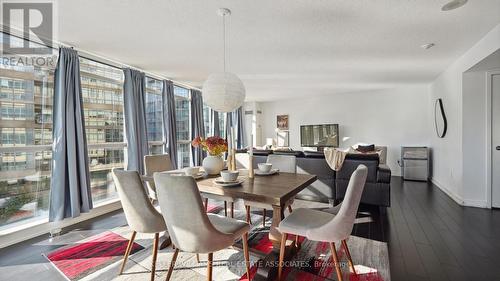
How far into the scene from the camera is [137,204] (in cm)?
182

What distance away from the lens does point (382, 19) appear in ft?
7.91

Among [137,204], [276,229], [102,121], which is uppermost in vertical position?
[102,121]

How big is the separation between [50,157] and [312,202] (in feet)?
12.8

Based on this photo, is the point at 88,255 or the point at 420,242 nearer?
the point at 88,255

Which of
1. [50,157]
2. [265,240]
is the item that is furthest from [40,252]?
[265,240]

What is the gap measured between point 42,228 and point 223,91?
2.81m

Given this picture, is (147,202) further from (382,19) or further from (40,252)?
(382,19)

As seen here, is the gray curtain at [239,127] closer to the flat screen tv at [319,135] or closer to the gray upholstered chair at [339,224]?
the flat screen tv at [319,135]

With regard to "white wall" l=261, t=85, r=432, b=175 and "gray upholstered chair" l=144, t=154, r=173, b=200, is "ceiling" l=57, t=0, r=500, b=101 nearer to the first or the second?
"gray upholstered chair" l=144, t=154, r=173, b=200

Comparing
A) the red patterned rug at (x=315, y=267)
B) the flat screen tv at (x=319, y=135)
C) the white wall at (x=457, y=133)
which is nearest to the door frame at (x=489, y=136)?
the white wall at (x=457, y=133)

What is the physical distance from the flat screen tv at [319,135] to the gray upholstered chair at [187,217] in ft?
20.4

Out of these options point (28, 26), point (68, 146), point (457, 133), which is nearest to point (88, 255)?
point (68, 146)

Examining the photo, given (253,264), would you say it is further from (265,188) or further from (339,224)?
(339,224)

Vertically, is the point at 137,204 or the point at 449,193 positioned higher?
the point at 137,204
